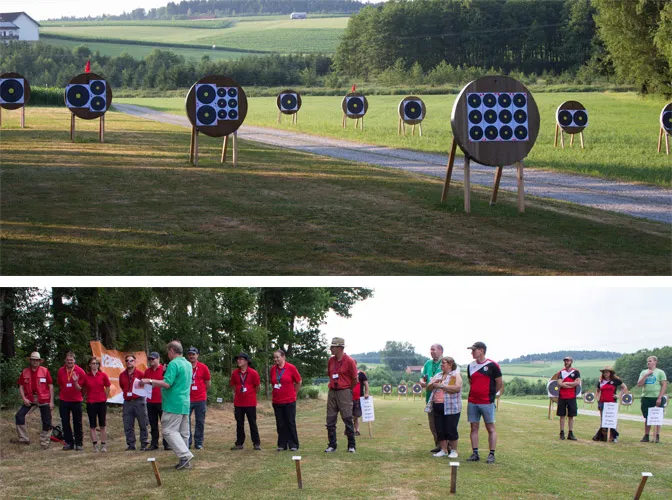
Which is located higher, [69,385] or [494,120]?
[494,120]

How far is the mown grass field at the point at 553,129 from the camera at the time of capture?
2539 centimetres

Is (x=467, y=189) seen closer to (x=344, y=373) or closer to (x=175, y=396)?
(x=344, y=373)

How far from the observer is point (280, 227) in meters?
14.3

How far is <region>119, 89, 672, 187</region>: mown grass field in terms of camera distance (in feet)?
83.3

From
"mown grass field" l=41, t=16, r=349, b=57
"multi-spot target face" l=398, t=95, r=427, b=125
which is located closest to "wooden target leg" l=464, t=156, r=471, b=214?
"multi-spot target face" l=398, t=95, r=427, b=125

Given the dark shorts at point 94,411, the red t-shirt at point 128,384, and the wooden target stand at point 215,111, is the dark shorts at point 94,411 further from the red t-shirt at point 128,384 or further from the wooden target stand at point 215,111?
the wooden target stand at point 215,111

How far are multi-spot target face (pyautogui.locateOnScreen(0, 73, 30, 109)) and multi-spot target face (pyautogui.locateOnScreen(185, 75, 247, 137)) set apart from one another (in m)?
15.7

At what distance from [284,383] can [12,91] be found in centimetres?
2810

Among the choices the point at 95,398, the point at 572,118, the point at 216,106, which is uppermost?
the point at 572,118

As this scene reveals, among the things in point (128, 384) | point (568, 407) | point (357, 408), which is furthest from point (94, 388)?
point (568, 407)

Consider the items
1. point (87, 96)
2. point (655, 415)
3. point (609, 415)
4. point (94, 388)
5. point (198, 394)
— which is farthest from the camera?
point (87, 96)

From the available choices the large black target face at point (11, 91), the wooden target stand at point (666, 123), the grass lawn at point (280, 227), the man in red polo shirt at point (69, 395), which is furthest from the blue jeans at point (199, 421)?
the large black target face at point (11, 91)

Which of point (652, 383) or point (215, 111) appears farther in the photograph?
point (215, 111)

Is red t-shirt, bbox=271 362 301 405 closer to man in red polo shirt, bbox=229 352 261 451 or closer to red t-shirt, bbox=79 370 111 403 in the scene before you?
man in red polo shirt, bbox=229 352 261 451
